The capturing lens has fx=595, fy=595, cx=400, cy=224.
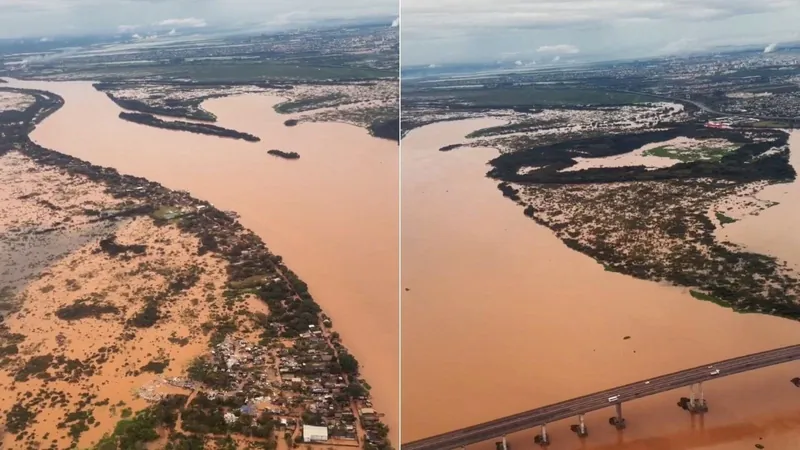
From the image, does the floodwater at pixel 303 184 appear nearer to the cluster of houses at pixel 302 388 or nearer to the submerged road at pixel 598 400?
the cluster of houses at pixel 302 388

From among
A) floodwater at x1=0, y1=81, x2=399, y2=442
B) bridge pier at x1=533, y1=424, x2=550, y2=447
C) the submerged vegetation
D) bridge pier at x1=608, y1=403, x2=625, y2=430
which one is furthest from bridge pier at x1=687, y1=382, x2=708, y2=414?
the submerged vegetation

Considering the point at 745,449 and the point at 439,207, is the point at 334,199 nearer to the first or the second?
the point at 439,207

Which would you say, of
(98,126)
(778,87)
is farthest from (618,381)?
(778,87)

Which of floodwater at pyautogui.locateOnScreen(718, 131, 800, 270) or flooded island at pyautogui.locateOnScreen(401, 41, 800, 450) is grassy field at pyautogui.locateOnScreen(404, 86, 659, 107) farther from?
floodwater at pyautogui.locateOnScreen(718, 131, 800, 270)

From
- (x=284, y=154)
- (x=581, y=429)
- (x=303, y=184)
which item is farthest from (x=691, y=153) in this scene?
(x=581, y=429)

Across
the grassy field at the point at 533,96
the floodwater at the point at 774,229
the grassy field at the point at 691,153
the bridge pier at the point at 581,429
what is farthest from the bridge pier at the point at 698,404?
the grassy field at the point at 533,96

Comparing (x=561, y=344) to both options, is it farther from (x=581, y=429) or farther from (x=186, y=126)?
(x=186, y=126)
